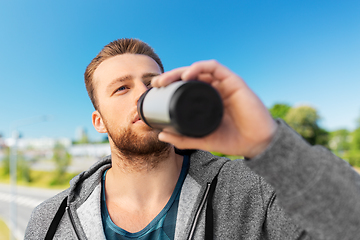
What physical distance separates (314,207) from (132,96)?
1249 millimetres

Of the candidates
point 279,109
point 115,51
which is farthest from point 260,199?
point 279,109

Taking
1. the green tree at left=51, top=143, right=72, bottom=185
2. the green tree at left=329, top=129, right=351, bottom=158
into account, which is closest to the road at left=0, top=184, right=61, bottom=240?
the green tree at left=51, top=143, right=72, bottom=185

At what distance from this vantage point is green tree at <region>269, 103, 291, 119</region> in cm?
5141

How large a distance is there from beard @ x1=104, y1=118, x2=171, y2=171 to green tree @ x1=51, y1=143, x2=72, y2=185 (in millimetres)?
Result: 42199

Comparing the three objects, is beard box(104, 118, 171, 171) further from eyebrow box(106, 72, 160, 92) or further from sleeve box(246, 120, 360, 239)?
sleeve box(246, 120, 360, 239)

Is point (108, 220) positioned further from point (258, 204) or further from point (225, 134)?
point (225, 134)

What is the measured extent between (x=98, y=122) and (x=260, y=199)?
4.57 feet

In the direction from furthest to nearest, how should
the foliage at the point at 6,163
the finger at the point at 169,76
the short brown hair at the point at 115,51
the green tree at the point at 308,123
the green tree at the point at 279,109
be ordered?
the green tree at the point at 279,109, the foliage at the point at 6,163, the green tree at the point at 308,123, the short brown hair at the point at 115,51, the finger at the point at 169,76

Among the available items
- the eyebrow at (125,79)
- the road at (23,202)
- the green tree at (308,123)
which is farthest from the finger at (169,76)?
the green tree at (308,123)

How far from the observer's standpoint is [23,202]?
32219mm

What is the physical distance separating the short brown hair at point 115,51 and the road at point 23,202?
24406 millimetres

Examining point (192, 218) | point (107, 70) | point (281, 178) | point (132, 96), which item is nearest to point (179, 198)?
point (192, 218)

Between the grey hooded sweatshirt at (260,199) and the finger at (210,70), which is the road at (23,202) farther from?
the finger at (210,70)

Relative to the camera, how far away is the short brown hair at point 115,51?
199cm
